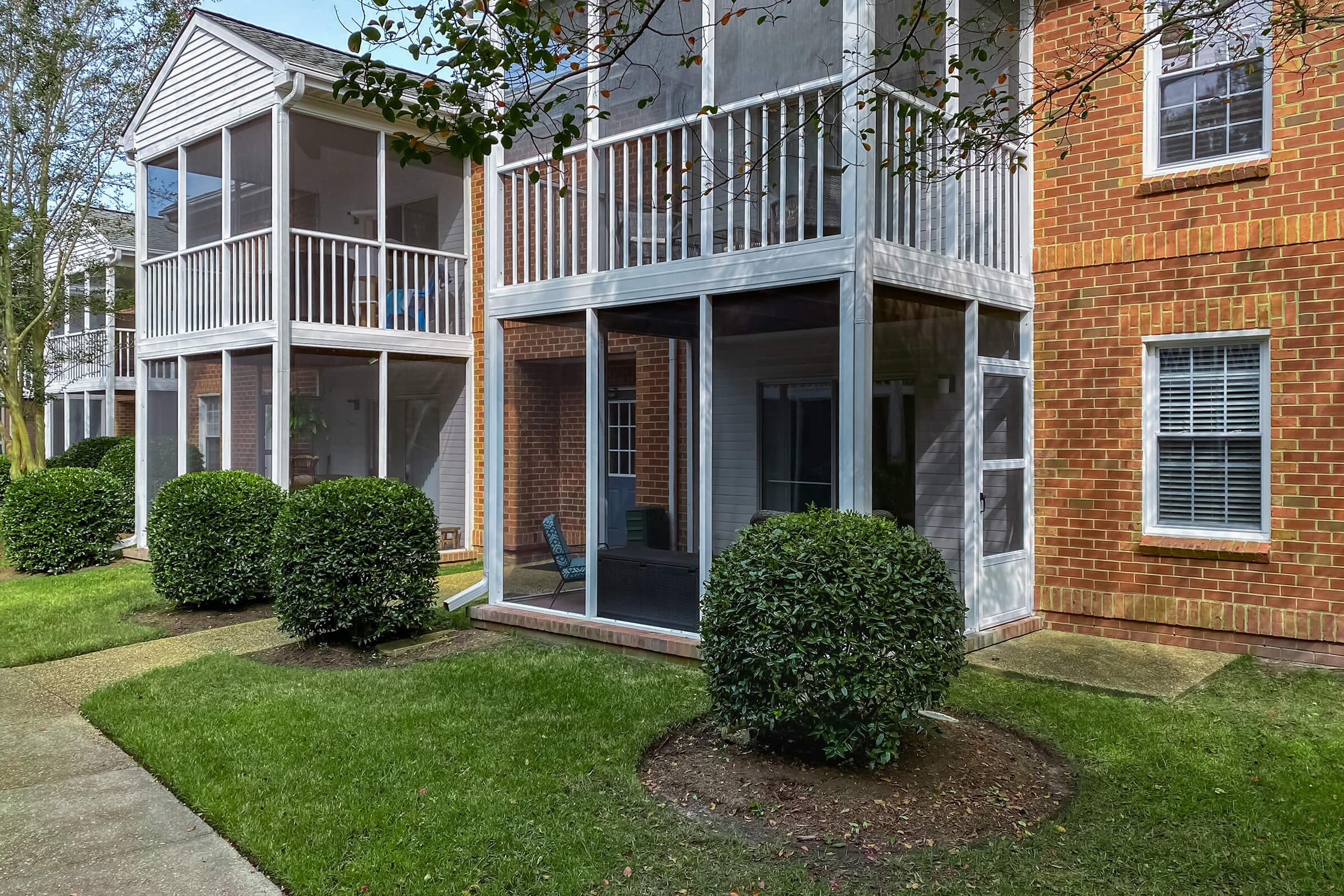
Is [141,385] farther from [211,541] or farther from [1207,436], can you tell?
[1207,436]

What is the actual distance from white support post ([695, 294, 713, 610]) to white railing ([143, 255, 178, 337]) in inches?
376

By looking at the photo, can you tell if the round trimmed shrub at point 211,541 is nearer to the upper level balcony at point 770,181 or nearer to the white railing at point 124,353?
the upper level balcony at point 770,181

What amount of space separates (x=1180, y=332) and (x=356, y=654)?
272 inches

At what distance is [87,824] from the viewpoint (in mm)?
4488

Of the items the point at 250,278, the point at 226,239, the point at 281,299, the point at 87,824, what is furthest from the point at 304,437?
the point at 87,824

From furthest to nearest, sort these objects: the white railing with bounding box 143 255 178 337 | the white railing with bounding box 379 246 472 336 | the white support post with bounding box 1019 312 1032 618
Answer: the white railing with bounding box 143 255 178 337
the white railing with bounding box 379 246 472 336
the white support post with bounding box 1019 312 1032 618

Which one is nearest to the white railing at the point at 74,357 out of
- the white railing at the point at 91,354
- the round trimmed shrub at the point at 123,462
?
the white railing at the point at 91,354

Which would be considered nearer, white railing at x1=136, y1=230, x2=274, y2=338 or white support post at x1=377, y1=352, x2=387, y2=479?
white railing at x1=136, y1=230, x2=274, y2=338

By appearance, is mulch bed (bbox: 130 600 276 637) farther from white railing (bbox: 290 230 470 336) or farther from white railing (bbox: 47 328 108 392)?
white railing (bbox: 47 328 108 392)

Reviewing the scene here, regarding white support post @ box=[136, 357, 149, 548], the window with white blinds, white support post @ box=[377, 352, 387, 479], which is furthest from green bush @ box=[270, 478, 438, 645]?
white support post @ box=[136, 357, 149, 548]

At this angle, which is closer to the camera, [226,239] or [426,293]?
[226,239]

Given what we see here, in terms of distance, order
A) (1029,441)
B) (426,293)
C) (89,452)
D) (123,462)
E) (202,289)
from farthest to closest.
→ 1. (89,452)
2. (123,462)
3. (202,289)
4. (426,293)
5. (1029,441)

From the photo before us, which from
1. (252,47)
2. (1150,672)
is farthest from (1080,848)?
(252,47)

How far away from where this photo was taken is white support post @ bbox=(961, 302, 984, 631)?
7.33m
